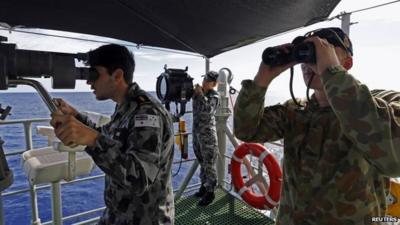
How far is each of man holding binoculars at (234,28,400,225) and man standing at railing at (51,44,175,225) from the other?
0.31 m

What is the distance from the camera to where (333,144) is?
84 centimetres

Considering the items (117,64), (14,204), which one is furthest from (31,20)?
(14,204)

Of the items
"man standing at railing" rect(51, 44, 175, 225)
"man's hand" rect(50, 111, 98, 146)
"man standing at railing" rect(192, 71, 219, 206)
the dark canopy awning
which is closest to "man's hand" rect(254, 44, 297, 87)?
"man standing at railing" rect(51, 44, 175, 225)

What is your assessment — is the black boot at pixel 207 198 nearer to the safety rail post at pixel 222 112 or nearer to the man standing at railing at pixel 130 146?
A: the safety rail post at pixel 222 112

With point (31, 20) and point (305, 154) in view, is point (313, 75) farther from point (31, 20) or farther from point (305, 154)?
point (31, 20)

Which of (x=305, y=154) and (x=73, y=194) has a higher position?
(x=305, y=154)

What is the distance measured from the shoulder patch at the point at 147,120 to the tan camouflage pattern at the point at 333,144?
284 millimetres

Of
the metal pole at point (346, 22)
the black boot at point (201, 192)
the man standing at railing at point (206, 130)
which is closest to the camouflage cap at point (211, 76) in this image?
the man standing at railing at point (206, 130)

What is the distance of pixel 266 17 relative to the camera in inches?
68.6

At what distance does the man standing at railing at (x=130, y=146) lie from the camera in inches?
33.1

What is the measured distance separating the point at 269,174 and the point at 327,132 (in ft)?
4.21

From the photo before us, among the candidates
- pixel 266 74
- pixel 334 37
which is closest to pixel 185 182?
pixel 266 74

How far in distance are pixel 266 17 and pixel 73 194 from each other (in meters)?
6.84

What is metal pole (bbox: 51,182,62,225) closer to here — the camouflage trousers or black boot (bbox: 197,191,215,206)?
black boot (bbox: 197,191,215,206)
